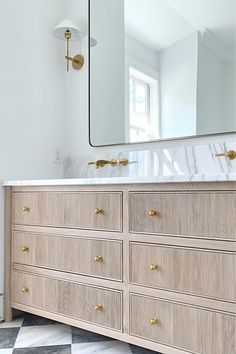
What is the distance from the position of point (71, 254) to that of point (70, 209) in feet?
0.72

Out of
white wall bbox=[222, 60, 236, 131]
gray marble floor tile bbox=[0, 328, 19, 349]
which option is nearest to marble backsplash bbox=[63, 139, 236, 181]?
white wall bbox=[222, 60, 236, 131]

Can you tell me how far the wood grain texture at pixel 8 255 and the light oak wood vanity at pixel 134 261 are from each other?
0.05ft

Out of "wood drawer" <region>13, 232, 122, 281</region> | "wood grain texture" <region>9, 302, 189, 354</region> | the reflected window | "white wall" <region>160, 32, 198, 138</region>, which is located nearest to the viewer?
"wood grain texture" <region>9, 302, 189, 354</region>

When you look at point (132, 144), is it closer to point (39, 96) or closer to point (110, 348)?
point (39, 96)

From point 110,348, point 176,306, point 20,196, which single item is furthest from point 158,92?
point 110,348

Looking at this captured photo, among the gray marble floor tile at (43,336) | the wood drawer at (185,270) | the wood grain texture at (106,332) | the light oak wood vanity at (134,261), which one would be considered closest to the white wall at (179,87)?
the light oak wood vanity at (134,261)

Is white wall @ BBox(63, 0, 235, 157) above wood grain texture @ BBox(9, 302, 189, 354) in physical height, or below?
above

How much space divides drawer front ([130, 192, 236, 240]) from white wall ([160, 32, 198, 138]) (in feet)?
2.06

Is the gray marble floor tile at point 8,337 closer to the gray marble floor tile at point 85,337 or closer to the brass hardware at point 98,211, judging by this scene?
the gray marble floor tile at point 85,337

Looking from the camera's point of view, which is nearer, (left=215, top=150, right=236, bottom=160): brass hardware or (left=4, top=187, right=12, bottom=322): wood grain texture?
(left=215, top=150, right=236, bottom=160): brass hardware

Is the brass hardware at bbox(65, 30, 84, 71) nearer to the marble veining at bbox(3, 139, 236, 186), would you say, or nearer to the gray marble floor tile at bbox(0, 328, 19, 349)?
the marble veining at bbox(3, 139, 236, 186)

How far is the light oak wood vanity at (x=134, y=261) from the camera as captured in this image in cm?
136

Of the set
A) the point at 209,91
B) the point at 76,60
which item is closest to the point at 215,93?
the point at 209,91

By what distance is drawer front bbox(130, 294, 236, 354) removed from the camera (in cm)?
134
